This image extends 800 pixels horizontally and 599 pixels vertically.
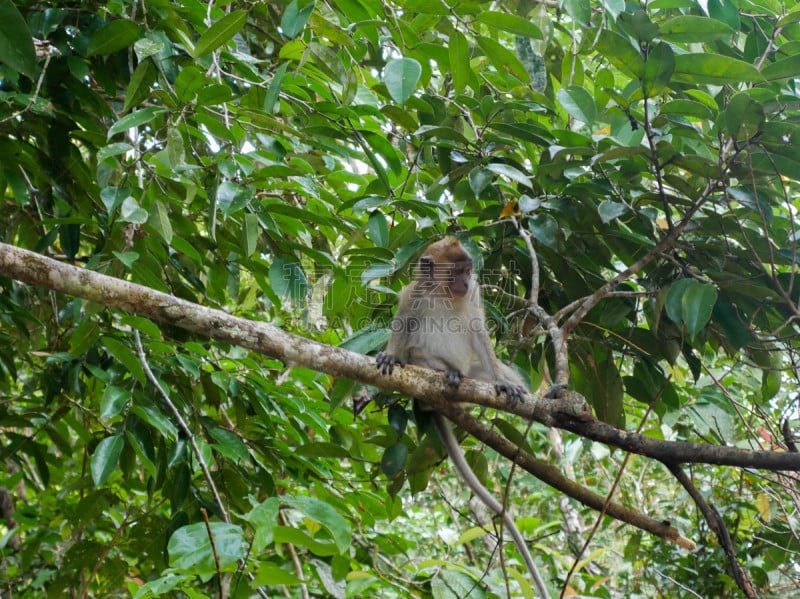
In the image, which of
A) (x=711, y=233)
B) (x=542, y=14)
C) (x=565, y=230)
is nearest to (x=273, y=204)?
(x=565, y=230)

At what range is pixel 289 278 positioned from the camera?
4.00m

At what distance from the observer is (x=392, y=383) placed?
342 cm

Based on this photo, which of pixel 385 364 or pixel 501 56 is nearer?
pixel 385 364

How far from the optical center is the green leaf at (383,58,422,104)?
3.43 metres

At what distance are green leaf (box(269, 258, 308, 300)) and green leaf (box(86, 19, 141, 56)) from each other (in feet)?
4.96

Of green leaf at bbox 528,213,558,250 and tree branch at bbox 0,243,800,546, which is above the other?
green leaf at bbox 528,213,558,250

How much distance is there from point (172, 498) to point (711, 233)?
137 inches

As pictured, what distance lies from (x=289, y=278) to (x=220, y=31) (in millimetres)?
1365

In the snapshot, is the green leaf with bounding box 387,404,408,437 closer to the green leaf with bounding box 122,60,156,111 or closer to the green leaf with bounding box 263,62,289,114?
the green leaf with bounding box 263,62,289,114

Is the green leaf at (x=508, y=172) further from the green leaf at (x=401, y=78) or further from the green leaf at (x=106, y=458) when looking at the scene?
the green leaf at (x=106, y=458)

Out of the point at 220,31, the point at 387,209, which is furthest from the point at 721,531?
the point at 220,31

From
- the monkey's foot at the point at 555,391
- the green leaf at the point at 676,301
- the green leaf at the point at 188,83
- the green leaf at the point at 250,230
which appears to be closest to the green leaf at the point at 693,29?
the green leaf at the point at 676,301

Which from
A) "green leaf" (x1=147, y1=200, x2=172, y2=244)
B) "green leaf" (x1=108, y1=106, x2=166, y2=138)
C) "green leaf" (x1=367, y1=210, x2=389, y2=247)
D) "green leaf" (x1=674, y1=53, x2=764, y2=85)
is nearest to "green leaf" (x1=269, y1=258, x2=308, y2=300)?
"green leaf" (x1=367, y1=210, x2=389, y2=247)

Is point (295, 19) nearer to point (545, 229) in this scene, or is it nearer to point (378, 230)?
point (378, 230)
